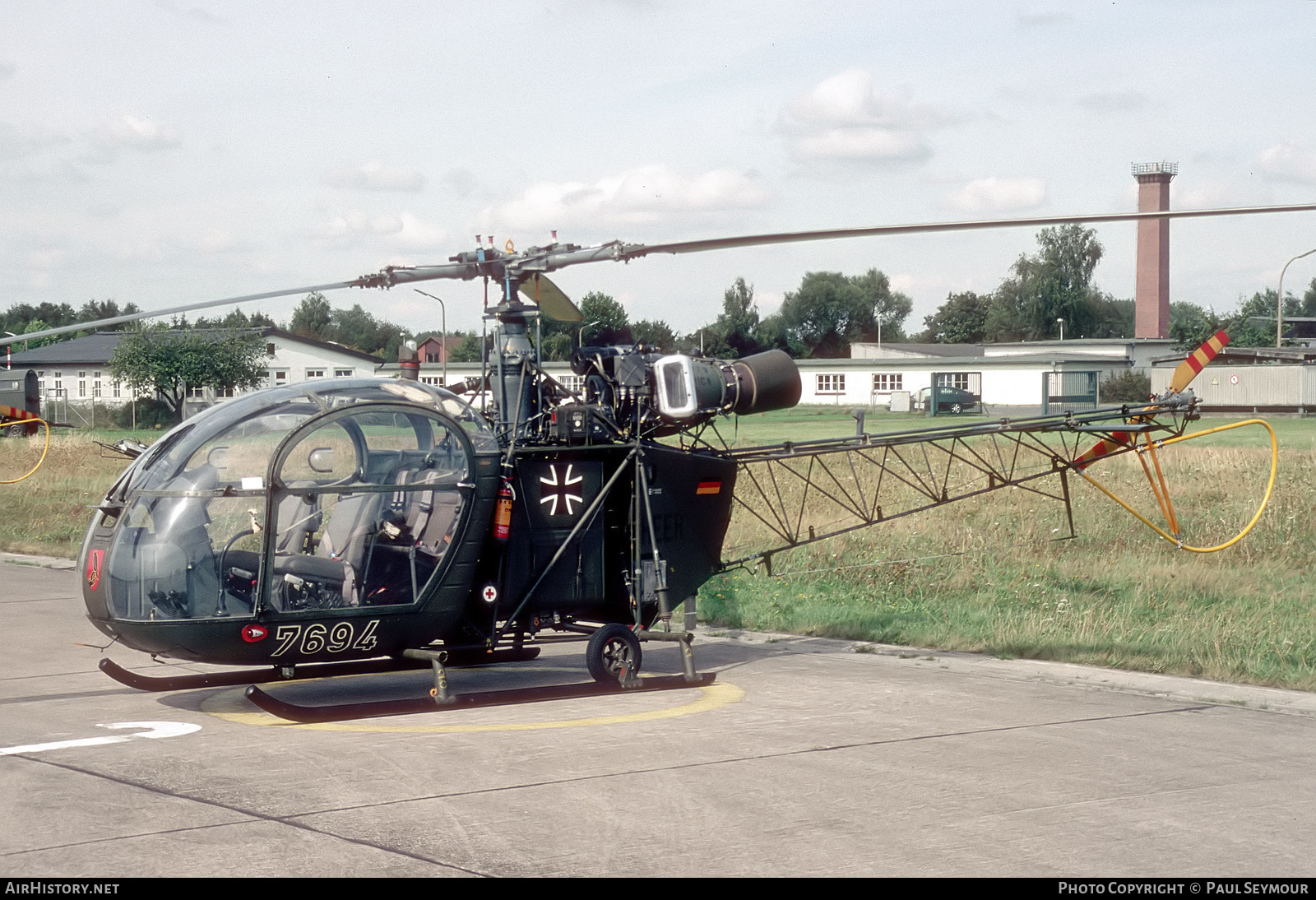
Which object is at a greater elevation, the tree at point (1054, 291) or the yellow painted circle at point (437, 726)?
the tree at point (1054, 291)

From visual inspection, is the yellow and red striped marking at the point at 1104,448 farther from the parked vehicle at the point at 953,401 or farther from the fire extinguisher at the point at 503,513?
the parked vehicle at the point at 953,401

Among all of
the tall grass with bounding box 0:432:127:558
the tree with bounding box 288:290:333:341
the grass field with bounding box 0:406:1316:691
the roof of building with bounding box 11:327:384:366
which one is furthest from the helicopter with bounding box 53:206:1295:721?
the tree with bounding box 288:290:333:341

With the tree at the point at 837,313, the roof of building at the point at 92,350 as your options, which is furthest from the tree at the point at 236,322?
the tree at the point at 837,313

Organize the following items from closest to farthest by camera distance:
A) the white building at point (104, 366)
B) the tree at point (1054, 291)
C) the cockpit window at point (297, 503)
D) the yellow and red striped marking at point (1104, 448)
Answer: the cockpit window at point (297, 503), the yellow and red striped marking at point (1104, 448), the white building at point (104, 366), the tree at point (1054, 291)

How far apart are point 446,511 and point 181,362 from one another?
61.3 m

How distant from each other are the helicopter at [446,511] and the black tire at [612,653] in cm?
2

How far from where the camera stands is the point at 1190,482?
21922 millimetres

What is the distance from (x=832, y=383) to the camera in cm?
8069

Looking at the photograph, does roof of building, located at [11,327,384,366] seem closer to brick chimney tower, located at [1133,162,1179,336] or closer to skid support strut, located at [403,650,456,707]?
brick chimney tower, located at [1133,162,1179,336]

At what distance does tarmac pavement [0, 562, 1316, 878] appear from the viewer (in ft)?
18.4

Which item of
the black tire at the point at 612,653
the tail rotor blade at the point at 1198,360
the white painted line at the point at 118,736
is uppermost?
the tail rotor blade at the point at 1198,360

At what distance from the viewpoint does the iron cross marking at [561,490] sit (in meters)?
9.84

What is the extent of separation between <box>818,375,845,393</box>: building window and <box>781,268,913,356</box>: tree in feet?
130

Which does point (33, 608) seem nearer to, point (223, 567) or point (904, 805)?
point (223, 567)
